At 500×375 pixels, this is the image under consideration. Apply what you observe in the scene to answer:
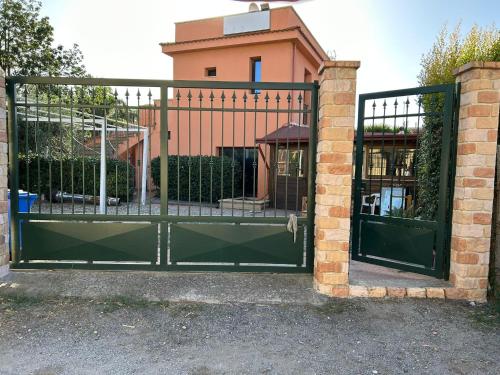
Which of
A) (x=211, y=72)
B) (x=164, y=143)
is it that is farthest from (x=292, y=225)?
(x=211, y=72)

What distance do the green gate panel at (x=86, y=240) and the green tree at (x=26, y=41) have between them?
11070mm

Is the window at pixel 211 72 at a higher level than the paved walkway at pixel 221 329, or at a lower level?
higher

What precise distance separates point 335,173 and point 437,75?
744 cm

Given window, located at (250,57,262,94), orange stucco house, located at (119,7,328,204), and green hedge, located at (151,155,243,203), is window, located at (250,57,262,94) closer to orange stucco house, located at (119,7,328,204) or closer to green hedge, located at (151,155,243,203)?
orange stucco house, located at (119,7,328,204)

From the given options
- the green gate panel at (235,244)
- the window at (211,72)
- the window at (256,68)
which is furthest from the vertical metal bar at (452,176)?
the window at (211,72)

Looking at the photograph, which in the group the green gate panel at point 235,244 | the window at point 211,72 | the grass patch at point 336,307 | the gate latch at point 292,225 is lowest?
the grass patch at point 336,307

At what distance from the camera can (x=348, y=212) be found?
12.6 feet

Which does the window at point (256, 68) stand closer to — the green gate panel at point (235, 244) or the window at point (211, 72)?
the window at point (211, 72)

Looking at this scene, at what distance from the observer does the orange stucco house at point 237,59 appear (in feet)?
41.1

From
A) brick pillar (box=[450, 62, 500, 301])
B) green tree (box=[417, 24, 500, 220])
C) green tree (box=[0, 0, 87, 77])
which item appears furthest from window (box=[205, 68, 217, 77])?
brick pillar (box=[450, 62, 500, 301])

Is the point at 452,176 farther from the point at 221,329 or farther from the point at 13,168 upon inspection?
the point at 13,168

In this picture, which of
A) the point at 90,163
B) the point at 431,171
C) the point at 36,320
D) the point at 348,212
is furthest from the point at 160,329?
the point at 90,163

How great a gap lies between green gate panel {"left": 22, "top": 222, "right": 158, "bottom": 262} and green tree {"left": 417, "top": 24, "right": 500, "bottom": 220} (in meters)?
3.87

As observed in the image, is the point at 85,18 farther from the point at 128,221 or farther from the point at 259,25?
the point at 128,221
